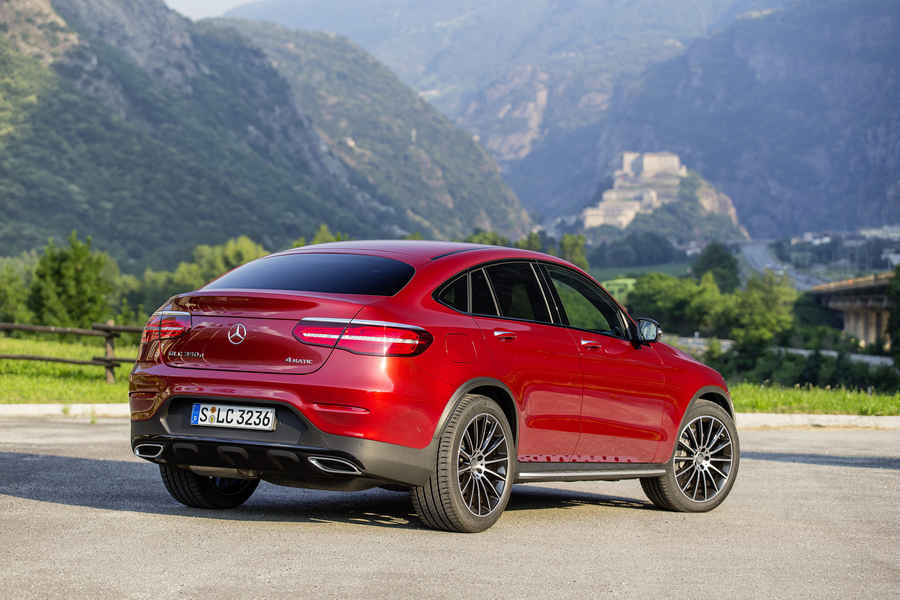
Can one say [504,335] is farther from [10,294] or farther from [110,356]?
[10,294]

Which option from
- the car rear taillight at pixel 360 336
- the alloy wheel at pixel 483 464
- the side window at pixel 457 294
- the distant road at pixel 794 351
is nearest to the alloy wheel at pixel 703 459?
the alloy wheel at pixel 483 464

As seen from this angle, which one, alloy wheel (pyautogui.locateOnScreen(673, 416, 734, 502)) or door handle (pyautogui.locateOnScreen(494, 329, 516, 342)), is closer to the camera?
door handle (pyautogui.locateOnScreen(494, 329, 516, 342))

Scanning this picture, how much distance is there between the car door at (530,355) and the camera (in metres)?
6.78

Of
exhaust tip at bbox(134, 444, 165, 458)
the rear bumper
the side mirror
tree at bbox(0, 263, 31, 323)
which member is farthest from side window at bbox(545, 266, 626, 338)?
tree at bbox(0, 263, 31, 323)

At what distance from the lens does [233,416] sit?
247 inches

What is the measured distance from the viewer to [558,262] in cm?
766

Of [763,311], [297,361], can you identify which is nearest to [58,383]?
[297,361]

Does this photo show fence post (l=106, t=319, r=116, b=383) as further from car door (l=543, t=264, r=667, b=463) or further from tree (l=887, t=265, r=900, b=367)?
tree (l=887, t=265, r=900, b=367)

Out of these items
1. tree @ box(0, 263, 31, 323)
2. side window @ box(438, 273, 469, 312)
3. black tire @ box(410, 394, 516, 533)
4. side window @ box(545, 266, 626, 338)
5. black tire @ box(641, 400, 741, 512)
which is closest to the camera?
black tire @ box(410, 394, 516, 533)

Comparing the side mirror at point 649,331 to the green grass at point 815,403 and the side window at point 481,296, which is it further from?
the green grass at point 815,403

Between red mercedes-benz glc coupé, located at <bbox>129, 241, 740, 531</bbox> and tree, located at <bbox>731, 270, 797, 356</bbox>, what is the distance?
113 metres

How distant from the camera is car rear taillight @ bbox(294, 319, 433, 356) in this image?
6.12 m

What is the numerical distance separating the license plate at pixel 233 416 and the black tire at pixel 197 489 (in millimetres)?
858

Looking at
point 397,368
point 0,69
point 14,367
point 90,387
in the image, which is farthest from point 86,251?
point 0,69
